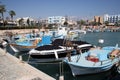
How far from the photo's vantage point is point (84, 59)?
47.0 ft

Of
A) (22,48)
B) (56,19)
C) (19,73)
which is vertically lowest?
(22,48)

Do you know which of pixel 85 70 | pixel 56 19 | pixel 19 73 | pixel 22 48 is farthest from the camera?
pixel 56 19

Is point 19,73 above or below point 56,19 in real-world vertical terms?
below

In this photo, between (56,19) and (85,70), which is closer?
(85,70)

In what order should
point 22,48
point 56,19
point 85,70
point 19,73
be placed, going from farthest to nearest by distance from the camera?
point 56,19 < point 22,48 < point 85,70 < point 19,73

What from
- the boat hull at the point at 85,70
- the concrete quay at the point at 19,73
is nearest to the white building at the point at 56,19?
the boat hull at the point at 85,70

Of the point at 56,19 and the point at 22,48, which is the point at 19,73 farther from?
the point at 56,19

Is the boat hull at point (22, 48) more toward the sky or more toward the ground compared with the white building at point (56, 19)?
more toward the ground

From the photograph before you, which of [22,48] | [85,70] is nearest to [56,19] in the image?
[22,48]

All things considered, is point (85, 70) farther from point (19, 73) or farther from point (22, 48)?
point (22, 48)

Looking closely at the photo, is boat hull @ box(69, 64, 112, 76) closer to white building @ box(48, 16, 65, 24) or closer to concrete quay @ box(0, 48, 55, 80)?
concrete quay @ box(0, 48, 55, 80)

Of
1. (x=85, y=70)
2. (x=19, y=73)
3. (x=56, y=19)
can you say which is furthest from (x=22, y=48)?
(x=56, y=19)

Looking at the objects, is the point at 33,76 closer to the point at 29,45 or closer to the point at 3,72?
the point at 3,72

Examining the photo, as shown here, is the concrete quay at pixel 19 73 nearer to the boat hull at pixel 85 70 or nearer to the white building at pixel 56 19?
the boat hull at pixel 85 70
